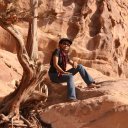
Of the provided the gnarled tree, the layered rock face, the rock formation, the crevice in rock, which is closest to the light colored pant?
the gnarled tree

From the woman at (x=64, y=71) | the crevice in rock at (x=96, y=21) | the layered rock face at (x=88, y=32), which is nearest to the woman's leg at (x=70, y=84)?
the woman at (x=64, y=71)

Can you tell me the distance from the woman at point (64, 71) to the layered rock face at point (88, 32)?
481cm

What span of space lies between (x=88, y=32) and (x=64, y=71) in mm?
6086

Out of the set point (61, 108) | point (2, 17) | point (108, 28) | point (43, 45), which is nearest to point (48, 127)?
point (61, 108)

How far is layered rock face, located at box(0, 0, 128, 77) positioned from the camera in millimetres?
13812

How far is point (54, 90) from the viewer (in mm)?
9156

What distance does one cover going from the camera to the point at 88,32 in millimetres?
14539

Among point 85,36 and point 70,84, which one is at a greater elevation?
point 85,36

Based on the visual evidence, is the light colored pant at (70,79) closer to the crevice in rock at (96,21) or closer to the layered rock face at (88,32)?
the layered rock face at (88,32)

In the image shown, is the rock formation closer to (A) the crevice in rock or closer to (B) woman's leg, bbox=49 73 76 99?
(A) the crevice in rock

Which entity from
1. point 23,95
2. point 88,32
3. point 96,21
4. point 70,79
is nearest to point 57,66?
point 70,79

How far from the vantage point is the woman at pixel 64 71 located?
27.8ft

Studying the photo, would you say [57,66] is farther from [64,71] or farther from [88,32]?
[88,32]

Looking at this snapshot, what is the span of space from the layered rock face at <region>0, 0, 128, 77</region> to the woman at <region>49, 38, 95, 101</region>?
4.81 metres
